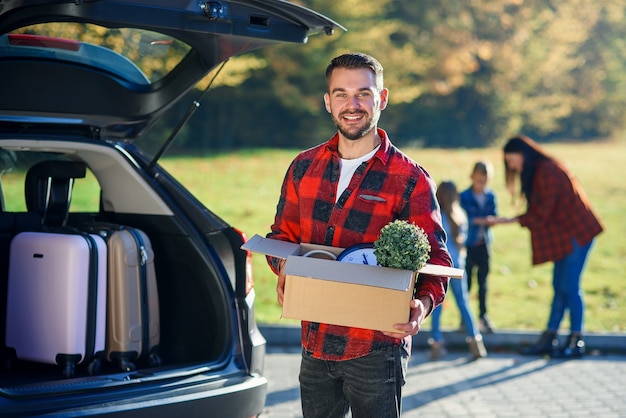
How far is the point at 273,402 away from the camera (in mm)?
6242

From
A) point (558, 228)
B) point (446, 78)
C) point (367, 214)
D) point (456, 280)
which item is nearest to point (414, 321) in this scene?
point (367, 214)

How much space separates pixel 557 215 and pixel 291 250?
5.25m

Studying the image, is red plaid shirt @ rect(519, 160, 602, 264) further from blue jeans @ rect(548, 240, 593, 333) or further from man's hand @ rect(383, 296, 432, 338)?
man's hand @ rect(383, 296, 432, 338)

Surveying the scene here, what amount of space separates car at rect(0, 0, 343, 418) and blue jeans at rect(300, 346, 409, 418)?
628mm

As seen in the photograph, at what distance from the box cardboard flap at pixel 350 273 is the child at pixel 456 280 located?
4.70 meters

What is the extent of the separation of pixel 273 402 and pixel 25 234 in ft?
7.88

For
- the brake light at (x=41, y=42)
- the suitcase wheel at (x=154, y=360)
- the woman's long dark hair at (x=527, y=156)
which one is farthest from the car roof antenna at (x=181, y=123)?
the woman's long dark hair at (x=527, y=156)

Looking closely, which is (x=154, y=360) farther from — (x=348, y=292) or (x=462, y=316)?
(x=462, y=316)

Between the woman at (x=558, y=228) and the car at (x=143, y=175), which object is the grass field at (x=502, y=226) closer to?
the woman at (x=558, y=228)

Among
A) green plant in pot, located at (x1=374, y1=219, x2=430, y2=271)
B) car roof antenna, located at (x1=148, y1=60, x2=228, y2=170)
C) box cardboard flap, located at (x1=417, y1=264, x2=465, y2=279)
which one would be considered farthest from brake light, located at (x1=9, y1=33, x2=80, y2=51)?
box cardboard flap, located at (x1=417, y1=264, x2=465, y2=279)

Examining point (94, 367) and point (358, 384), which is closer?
point (358, 384)

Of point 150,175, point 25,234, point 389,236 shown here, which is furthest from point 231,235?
point 389,236

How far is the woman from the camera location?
26.2 feet

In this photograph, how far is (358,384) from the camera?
132 inches
